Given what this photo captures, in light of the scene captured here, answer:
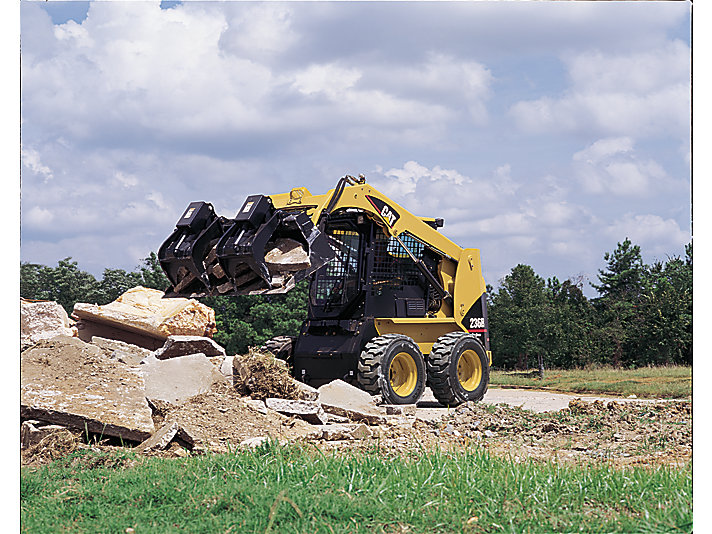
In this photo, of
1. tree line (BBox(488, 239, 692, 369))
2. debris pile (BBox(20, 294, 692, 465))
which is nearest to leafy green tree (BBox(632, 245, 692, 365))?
tree line (BBox(488, 239, 692, 369))

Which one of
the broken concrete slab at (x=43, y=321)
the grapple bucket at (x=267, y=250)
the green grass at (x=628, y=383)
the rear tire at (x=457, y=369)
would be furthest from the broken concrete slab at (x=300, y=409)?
the green grass at (x=628, y=383)

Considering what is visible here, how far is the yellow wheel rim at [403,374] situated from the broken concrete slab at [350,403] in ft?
3.00

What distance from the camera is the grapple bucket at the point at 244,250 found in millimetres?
8625

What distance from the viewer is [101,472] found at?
595 centimetres

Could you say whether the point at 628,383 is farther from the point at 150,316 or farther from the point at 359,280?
the point at 150,316

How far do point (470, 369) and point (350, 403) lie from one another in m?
3.37

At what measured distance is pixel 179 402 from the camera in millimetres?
8617

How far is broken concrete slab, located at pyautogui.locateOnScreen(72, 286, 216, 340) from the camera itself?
15.7 meters

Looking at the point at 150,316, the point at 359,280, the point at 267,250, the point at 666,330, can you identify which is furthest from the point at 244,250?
the point at 666,330

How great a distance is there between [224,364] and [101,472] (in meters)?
5.33

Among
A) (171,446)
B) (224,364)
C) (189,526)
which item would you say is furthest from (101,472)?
(224,364)

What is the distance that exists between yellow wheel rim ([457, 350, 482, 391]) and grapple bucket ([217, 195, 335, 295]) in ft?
14.6

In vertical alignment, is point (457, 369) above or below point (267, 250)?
below

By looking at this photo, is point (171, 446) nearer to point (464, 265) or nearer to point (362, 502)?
point (362, 502)
